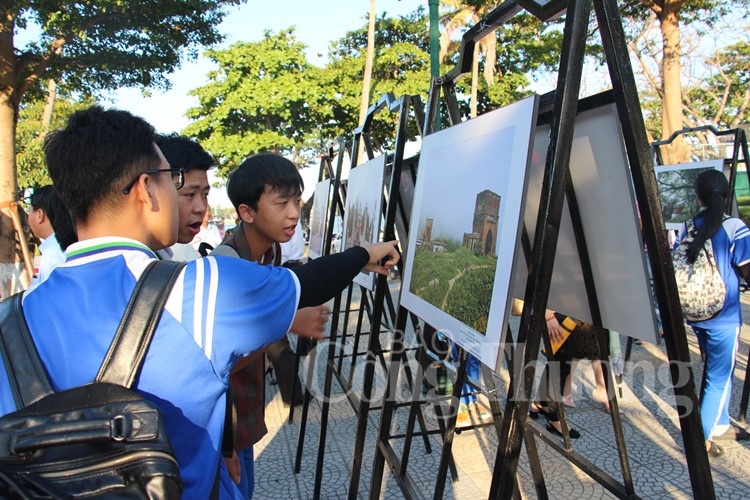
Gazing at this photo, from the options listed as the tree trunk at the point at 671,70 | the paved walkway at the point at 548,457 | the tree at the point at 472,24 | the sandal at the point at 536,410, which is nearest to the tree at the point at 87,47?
the paved walkway at the point at 548,457

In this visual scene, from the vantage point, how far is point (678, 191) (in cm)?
581

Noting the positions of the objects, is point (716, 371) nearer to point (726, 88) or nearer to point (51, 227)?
point (51, 227)

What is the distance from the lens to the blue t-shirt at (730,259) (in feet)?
10.6

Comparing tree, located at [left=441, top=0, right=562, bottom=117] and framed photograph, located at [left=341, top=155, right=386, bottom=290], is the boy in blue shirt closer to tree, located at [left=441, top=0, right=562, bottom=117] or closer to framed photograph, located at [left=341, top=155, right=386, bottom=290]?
framed photograph, located at [left=341, top=155, right=386, bottom=290]

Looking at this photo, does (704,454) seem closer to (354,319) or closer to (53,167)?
(53,167)

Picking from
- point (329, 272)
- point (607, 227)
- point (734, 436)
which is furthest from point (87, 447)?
point (734, 436)

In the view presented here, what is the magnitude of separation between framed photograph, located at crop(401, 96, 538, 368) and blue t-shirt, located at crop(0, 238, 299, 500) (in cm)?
60

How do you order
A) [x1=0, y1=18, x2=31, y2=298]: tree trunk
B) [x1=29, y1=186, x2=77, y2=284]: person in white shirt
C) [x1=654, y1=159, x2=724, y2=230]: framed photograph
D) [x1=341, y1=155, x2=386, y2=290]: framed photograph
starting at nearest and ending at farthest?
[x1=29, y1=186, x2=77, y2=284]: person in white shirt
[x1=341, y1=155, x2=386, y2=290]: framed photograph
[x1=654, y1=159, x2=724, y2=230]: framed photograph
[x1=0, y1=18, x2=31, y2=298]: tree trunk

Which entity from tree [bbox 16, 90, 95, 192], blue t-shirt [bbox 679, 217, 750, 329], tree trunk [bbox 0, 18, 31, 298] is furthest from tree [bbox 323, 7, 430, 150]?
blue t-shirt [bbox 679, 217, 750, 329]

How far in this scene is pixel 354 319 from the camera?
8461mm

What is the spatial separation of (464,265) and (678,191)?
5.21 metres

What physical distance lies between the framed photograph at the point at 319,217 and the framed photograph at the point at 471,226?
2.28 metres

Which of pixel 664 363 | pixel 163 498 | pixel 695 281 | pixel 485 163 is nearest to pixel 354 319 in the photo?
pixel 664 363

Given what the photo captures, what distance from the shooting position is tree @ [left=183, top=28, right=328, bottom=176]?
2138 centimetres
